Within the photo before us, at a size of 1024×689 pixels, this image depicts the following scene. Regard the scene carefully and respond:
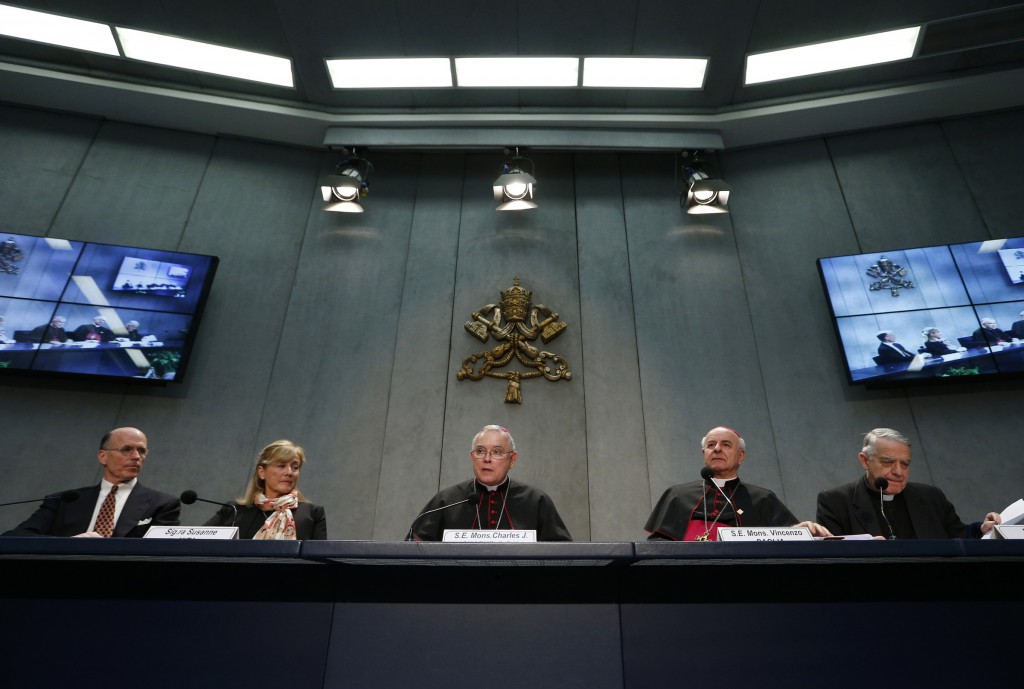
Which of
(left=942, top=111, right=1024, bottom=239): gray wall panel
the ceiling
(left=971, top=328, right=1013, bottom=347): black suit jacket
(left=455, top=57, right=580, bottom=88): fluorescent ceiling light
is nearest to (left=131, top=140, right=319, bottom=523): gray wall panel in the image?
the ceiling

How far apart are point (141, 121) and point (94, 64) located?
58cm

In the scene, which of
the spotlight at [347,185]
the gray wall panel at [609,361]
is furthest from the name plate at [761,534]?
the spotlight at [347,185]

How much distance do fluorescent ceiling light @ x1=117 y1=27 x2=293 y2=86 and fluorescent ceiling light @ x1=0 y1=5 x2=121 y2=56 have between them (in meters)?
0.17

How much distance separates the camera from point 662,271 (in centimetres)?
573

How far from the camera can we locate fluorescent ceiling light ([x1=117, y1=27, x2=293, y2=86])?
5.63 metres

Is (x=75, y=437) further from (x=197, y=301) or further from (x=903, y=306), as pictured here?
(x=903, y=306)

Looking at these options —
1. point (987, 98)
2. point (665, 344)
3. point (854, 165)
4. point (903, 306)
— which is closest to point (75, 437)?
point (665, 344)

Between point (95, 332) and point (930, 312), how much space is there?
657cm

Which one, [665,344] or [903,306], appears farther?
[665,344]

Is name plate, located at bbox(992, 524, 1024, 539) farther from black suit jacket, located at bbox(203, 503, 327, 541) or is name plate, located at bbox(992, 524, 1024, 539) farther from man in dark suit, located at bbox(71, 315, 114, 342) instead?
man in dark suit, located at bbox(71, 315, 114, 342)

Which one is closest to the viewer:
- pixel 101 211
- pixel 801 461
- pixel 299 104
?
pixel 801 461

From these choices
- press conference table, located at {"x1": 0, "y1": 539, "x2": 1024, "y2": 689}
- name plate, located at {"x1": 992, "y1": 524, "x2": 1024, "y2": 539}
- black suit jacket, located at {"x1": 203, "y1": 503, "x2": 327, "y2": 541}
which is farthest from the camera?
black suit jacket, located at {"x1": 203, "y1": 503, "x2": 327, "y2": 541}

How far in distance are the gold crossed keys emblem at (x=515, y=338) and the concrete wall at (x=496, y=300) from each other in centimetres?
10

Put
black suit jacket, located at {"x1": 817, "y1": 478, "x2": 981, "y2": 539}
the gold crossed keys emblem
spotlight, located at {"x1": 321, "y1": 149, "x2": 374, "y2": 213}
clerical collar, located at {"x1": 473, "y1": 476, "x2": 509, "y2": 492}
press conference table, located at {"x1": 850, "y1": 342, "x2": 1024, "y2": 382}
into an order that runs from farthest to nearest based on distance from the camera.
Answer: spotlight, located at {"x1": 321, "y1": 149, "x2": 374, "y2": 213}, the gold crossed keys emblem, press conference table, located at {"x1": 850, "y1": 342, "x2": 1024, "y2": 382}, clerical collar, located at {"x1": 473, "y1": 476, "x2": 509, "y2": 492}, black suit jacket, located at {"x1": 817, "y1": 478, "x2": 981, "y2": 539}
